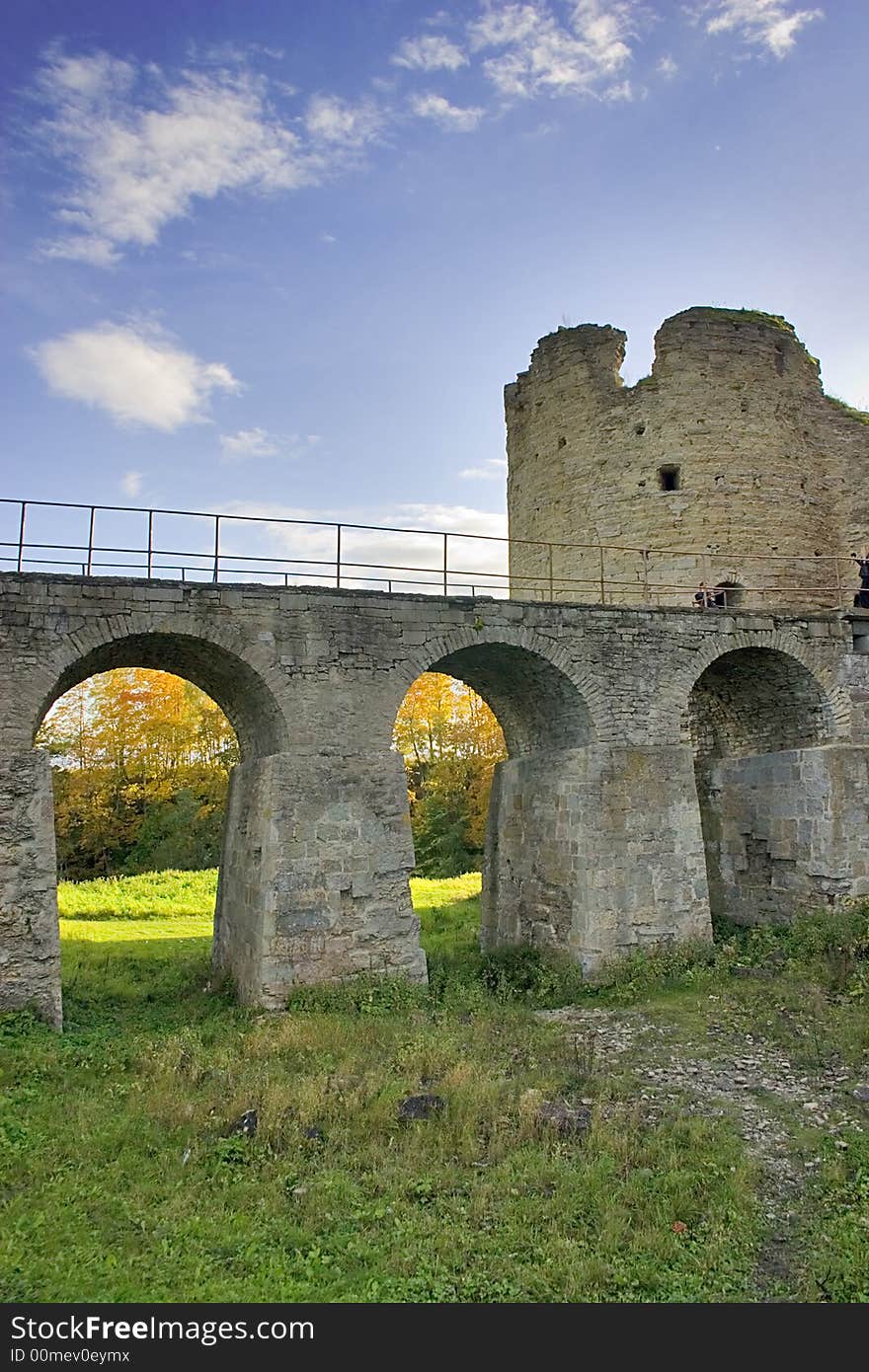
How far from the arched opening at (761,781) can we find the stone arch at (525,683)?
124 inches

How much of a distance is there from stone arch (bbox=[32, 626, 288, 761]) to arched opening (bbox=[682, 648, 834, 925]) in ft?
26.6

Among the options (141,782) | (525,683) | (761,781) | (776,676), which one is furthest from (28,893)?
(141,782)

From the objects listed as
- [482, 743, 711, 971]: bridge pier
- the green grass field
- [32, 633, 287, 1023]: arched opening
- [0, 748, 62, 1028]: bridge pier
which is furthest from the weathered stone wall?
[32, 633, 287, 1023]: arched opening

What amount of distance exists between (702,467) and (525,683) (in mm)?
6819

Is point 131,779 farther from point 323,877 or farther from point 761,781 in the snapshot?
point 761,781

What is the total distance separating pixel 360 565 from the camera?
47.3 ft

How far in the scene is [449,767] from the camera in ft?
108

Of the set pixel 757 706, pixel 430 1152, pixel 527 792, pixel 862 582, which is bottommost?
pixel 430 1152

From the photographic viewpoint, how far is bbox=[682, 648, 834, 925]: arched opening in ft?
52.0

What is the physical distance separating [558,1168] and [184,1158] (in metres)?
3.22

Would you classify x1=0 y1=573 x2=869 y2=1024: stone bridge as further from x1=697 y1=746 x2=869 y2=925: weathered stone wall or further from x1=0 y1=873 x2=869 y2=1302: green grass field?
x1=0 y1=873 x2=869 y2=1302: green grass field

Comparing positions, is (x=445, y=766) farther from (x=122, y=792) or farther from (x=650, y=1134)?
(x=650, y=1134)

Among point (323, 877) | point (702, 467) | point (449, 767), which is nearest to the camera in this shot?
A: point (323, 877)
